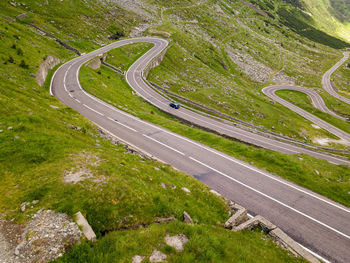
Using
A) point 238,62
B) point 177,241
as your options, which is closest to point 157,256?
point 177,241

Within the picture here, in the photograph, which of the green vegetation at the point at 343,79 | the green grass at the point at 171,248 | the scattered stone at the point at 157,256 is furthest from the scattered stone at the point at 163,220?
the green vegetation at the point at 343,79

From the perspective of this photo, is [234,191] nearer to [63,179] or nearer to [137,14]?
[63,179]

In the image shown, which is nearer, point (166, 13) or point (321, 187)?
point (321, 187)

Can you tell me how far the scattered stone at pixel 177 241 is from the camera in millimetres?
8012

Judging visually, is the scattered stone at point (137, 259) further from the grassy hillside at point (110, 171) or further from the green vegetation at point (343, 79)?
the green vegetation at point (343, 79)

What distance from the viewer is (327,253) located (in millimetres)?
13023

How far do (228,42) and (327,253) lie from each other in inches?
5388

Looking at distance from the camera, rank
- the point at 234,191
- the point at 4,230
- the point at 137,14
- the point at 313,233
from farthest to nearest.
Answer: the point at 137,14
the point at 234,191
the point at 313,233
the point at 4,230

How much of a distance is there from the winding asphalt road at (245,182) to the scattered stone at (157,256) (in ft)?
36.6

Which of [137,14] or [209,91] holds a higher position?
[137,14]

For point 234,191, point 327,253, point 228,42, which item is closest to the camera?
point 327,253

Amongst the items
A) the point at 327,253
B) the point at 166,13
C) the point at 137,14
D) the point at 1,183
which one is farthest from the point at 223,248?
the point at 166,13

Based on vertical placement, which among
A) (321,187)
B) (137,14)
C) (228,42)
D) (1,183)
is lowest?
(1,183)

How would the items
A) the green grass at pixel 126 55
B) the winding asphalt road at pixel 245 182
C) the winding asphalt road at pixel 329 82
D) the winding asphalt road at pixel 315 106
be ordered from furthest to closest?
1. the winding asphalt road at pixel 329 82
2. the winding asphalt road at pixel 315 106
3. the green grass at pixel 126 55
4. the winding asphalt road at pixel 245 182
